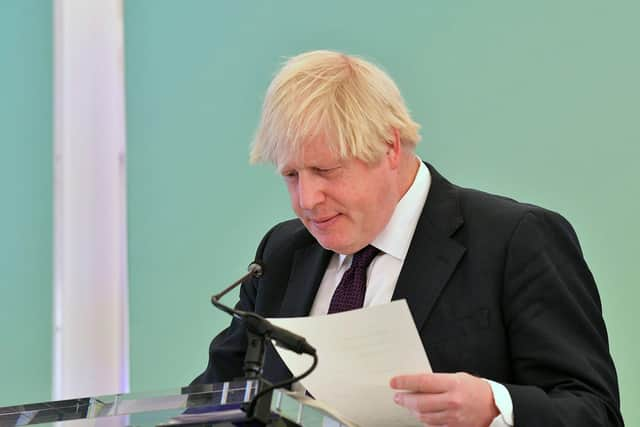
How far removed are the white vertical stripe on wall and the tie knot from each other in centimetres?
159

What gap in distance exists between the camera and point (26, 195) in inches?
131

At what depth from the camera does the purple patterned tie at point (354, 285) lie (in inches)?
75.7

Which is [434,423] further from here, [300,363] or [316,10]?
[316,10]

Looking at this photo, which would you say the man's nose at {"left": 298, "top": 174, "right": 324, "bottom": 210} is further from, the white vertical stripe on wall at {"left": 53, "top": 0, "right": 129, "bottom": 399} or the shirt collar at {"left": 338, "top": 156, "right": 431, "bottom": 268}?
the white vertical stripe on wall at {"left": 53, "top": 0, "right": 129, "bottom": 399}

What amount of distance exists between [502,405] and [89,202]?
2128 mm

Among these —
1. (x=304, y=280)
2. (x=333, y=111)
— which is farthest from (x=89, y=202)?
(x=333, y=111)

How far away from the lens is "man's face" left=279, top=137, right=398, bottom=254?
1808mm

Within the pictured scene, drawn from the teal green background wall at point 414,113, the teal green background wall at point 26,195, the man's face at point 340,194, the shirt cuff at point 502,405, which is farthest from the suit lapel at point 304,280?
the teal green background wall at point 26,195

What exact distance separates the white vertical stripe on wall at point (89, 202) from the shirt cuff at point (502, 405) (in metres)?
2.05

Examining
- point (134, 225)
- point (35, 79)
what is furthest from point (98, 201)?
point (35, 79)

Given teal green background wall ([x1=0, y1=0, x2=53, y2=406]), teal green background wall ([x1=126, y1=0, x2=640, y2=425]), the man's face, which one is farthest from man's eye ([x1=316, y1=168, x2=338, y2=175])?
teal green background wall ([x1=0, y1=0, x2=53, y2=406])

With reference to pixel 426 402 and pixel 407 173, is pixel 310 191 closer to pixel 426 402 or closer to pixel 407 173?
pixel 407 173

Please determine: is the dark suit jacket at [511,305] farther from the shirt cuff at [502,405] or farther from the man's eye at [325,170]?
the man's eye at [325,170]

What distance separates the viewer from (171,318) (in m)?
3.25
